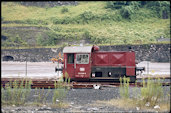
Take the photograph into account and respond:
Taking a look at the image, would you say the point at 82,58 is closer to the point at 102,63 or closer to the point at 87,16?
the point at 102,63

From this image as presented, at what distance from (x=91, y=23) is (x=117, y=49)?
15.8m

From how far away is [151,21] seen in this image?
52.0 metres

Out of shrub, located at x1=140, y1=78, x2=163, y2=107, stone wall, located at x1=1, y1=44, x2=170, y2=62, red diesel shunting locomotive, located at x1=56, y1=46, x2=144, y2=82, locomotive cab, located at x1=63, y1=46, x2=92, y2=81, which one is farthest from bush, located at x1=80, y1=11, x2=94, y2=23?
shrub, located at x1=140, y1=78, x2=163, y2=107

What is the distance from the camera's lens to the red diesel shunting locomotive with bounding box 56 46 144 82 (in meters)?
16.5

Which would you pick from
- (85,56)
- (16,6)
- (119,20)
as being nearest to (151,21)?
(119,20)

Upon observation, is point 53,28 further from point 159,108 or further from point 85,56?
point 159,108

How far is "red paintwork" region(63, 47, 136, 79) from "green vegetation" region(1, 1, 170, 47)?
22.2 m

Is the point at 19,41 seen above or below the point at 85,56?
above

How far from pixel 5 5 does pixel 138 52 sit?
124ft

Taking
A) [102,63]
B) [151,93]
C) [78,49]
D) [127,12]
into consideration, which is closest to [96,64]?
[102,63]

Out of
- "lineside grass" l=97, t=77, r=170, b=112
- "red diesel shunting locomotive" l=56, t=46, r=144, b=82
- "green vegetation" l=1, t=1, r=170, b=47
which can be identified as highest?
"green vegetation" l=1, t=1, r=170, b=47

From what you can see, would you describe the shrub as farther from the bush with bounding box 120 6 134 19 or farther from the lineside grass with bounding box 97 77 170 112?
the bush with bounding box 120 6 134 19

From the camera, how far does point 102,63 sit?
1717cm

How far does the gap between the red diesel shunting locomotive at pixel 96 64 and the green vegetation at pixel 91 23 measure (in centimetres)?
2227
